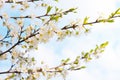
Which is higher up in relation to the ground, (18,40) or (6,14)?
(6,14)

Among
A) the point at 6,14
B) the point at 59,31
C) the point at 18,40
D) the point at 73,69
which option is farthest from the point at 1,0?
the point at 73,69

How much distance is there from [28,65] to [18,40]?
0.70 m

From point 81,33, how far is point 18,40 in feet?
4.34

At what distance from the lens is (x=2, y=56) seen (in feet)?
27.6

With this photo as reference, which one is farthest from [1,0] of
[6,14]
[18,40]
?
[18,40]

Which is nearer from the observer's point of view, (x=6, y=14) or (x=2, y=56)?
(x=6, y=14)

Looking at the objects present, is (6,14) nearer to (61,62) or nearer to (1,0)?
(1,0)

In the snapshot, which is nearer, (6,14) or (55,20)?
(55,20)

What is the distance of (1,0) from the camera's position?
7.39 m

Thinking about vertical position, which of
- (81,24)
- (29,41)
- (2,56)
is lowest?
(2,56)

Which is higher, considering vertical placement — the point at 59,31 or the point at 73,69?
the point at 59,31

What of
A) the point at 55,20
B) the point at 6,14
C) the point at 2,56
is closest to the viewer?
the point at 55,20

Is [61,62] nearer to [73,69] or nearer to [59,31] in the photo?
[73,69]

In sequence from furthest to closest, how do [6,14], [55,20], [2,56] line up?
[2,56], [6,14], [55,20]
